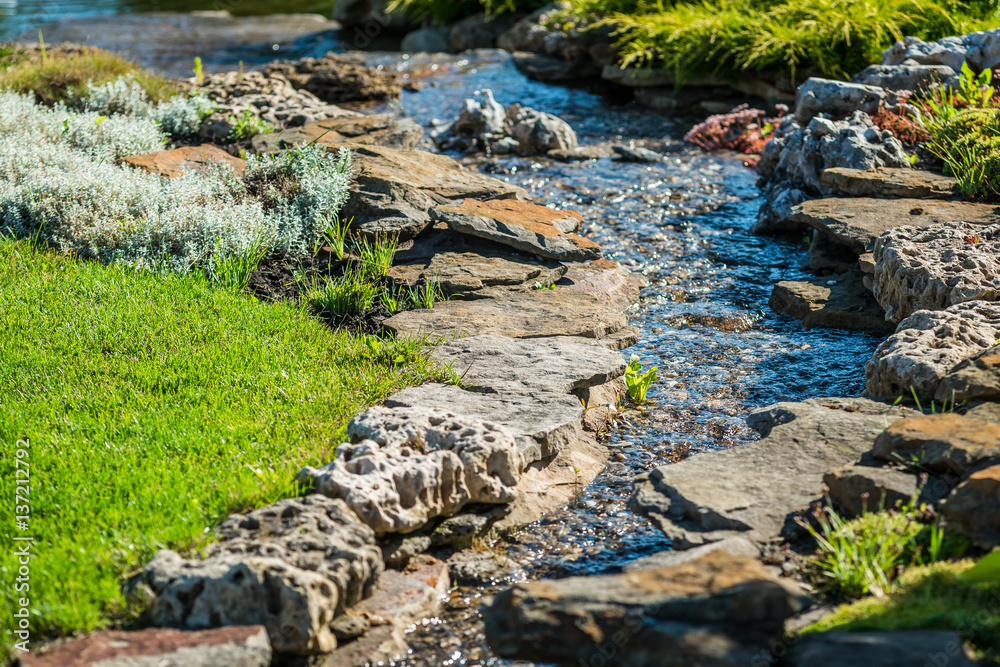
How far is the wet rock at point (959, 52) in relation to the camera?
10.2m

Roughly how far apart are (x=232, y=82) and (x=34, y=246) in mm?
7019

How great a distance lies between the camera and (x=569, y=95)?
14.9m

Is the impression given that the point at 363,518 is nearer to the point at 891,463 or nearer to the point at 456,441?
the point at 456,441

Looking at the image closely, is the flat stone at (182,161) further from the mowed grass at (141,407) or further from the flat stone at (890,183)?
the flat stone at (890,183)

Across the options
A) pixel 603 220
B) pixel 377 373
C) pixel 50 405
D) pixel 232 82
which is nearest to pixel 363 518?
pixel 377 373

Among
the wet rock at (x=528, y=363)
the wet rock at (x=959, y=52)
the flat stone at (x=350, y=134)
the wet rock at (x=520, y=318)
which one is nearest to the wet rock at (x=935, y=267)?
the wet rock at (x=520, y=318)

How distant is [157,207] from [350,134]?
11.6ft

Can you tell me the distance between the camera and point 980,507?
3502 mm

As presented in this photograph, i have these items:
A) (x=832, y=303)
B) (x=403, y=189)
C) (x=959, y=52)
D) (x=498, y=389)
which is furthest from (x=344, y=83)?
(x=498, y=389)

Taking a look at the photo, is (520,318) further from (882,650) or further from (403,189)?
(882,650)

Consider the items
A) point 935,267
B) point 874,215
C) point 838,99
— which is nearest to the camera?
point 935,267

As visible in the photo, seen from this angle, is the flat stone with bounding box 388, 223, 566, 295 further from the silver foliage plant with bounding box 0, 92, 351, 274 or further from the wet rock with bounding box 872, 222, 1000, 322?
the wet rock with bounding box 872, 222, 1000, 322

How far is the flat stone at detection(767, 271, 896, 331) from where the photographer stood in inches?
271

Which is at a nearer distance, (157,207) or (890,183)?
(157,207)
